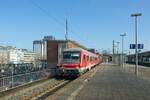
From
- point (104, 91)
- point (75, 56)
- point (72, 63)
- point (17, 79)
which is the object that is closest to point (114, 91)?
point (104, 91)

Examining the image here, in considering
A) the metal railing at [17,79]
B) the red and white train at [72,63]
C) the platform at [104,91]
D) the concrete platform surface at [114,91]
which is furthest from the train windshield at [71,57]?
the platform at [104,91]

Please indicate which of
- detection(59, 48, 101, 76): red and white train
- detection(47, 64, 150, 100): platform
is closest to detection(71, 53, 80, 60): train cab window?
detection(59, 48, 101, 76): red and white train

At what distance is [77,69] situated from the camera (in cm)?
3303

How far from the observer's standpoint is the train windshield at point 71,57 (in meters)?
33.8

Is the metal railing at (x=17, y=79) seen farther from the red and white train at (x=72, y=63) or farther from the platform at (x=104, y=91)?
the platform at (x=104, y=91)

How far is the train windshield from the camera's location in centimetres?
3378

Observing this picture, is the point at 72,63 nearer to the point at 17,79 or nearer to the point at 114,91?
the point at 17,79

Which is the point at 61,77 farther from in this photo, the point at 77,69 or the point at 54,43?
the point at 54,43

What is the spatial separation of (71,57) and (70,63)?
0.83 metres

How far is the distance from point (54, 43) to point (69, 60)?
3091 centimetres

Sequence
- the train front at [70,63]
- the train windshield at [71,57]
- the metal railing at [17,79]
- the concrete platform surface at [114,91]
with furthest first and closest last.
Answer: the train windshield at [71,57] < the train front at [70,63] < the metal railing at [17,79] < the concrete platform surface at [114,91]

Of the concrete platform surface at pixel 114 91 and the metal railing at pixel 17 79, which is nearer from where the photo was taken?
the concrete platform surface at pixel 114 91

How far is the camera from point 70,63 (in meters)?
33.5

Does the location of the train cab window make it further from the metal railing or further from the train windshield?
the metal railing
